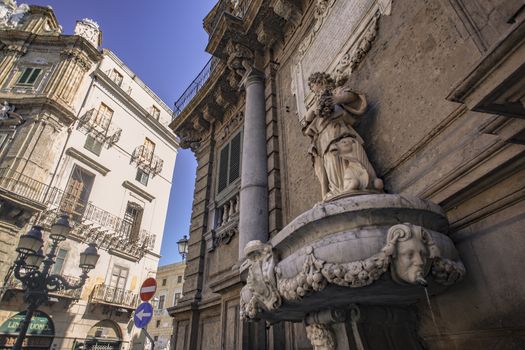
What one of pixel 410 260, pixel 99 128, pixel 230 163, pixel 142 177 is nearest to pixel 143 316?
pixel 230 163

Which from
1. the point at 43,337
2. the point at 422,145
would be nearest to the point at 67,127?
the point at 43,337

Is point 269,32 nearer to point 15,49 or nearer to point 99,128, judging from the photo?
point 99,128

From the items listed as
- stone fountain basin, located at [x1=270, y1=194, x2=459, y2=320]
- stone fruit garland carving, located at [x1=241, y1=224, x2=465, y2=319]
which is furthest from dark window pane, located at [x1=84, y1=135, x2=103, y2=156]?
stone fruit garland carving, located at [x1=241, y1=224, x2=465, y2=319]

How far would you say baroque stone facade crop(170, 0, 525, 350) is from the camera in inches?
80.2

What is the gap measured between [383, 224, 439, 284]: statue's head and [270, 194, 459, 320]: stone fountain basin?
91 millimetres

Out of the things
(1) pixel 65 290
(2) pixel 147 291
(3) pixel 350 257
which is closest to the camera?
(3) pixel 350 257

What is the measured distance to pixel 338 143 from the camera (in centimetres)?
356

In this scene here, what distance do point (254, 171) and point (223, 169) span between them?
241cm

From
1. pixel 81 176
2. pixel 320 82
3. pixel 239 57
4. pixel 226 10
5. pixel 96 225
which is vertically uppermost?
pixel 226 10

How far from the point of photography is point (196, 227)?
8.26m

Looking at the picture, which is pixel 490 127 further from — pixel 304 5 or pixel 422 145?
pixel 304 5

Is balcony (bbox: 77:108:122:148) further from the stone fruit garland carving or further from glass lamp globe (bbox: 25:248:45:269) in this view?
the stone fruit garland carving

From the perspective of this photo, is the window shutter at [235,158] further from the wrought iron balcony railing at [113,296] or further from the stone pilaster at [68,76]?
the stone pilaster at [68,76]

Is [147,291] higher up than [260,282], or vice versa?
[147,291]
